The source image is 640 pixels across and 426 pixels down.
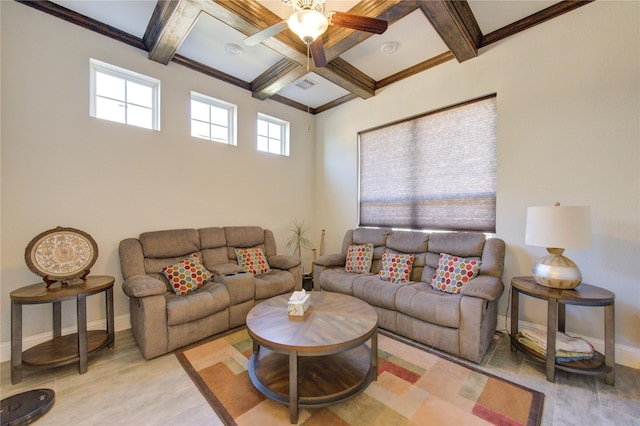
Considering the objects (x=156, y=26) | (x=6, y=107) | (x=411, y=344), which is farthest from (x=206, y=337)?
(x=156, y=26)

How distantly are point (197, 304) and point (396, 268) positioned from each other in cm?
227

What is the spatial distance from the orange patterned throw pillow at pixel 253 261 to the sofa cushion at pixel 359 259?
115 centimetres

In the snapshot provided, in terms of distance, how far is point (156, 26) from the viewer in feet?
8.68

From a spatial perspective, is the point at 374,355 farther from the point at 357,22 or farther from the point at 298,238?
the point at 298,238

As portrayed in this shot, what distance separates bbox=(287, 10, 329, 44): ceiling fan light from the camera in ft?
5.75

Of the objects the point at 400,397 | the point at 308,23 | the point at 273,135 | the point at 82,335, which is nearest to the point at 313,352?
the point at 400,397

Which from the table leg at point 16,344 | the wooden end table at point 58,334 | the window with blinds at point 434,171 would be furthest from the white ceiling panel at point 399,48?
the table leg at point 16,344

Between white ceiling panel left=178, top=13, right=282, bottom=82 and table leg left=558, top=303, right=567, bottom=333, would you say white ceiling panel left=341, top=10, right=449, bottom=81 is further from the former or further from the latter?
table leg left=558, top=303, right=567, bottom=333

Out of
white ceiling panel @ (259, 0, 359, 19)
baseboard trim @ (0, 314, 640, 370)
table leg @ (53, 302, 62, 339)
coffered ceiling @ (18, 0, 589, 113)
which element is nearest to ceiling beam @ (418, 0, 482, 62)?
coffered ceiling @ (18, 0, 589, 113)

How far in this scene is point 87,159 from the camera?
8.97 ft

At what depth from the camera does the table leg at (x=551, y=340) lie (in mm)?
2012

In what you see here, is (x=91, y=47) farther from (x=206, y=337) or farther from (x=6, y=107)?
(x=206, y=337)

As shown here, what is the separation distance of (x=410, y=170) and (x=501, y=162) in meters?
1.12

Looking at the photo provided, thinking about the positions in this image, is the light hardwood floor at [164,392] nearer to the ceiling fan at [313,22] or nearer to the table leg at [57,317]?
the table leg at [57,317]
